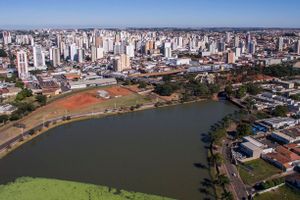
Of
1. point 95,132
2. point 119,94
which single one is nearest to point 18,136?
point 95,132

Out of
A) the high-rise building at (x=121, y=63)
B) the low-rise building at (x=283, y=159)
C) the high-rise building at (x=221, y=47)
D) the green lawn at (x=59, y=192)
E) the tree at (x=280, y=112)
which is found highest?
the high-rise building at (x=221, y=47)

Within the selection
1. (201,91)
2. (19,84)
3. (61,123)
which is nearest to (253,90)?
(201,91)

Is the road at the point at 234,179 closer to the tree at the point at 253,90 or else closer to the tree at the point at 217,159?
the tree at the point at 217,159

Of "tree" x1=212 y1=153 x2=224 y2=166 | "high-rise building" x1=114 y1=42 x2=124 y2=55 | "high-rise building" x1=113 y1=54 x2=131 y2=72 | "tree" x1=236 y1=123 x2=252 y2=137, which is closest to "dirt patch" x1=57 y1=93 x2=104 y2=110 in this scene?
"high-rise building" x1=113 y1=54 x2=131 y2=72

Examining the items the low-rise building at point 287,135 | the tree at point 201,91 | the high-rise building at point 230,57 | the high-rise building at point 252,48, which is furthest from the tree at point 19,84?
the high-rise building at point 252,48

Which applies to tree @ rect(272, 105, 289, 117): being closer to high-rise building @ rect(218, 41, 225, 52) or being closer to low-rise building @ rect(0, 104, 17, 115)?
low-rise building @ rect(0, 104, 17, 115)

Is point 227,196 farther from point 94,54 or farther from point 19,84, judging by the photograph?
point 94,54
